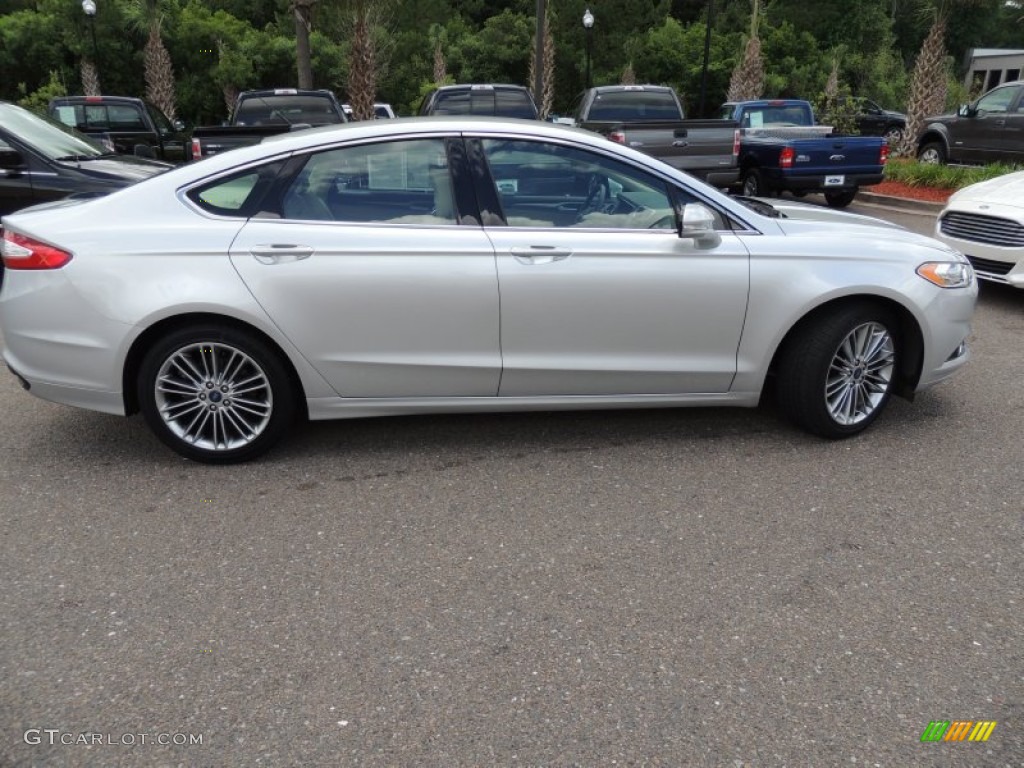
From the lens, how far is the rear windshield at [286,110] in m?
12.4

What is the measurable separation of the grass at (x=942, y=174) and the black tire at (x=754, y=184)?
283cm

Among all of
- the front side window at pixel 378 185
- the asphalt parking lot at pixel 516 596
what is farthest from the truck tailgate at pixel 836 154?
the front side window at pixel 378 185

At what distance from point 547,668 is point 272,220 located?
2.48 meters

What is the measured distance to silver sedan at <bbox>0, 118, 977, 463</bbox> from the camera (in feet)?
13.2

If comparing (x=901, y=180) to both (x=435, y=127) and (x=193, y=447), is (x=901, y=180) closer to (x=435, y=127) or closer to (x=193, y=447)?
(x=435, y=127)

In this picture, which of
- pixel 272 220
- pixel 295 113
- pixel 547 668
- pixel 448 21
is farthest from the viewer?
pixel 448 21

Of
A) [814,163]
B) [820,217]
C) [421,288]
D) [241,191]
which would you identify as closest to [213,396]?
[241,191]

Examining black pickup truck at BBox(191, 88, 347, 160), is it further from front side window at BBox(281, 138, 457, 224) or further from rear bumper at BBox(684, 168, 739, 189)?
front side window at BBox(281, 138, 457, 224)

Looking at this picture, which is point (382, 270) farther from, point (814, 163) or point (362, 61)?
point (362, 61)

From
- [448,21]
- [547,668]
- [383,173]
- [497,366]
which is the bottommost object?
[547,668]

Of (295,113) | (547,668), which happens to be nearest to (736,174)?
(295,113)

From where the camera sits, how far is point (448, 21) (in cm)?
3931

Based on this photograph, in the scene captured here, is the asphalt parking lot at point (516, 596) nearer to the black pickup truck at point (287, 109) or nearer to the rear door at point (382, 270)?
the rear door at point (382, 270)

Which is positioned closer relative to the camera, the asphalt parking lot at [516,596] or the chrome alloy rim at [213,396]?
the asphalt parking lot at [516,596]
